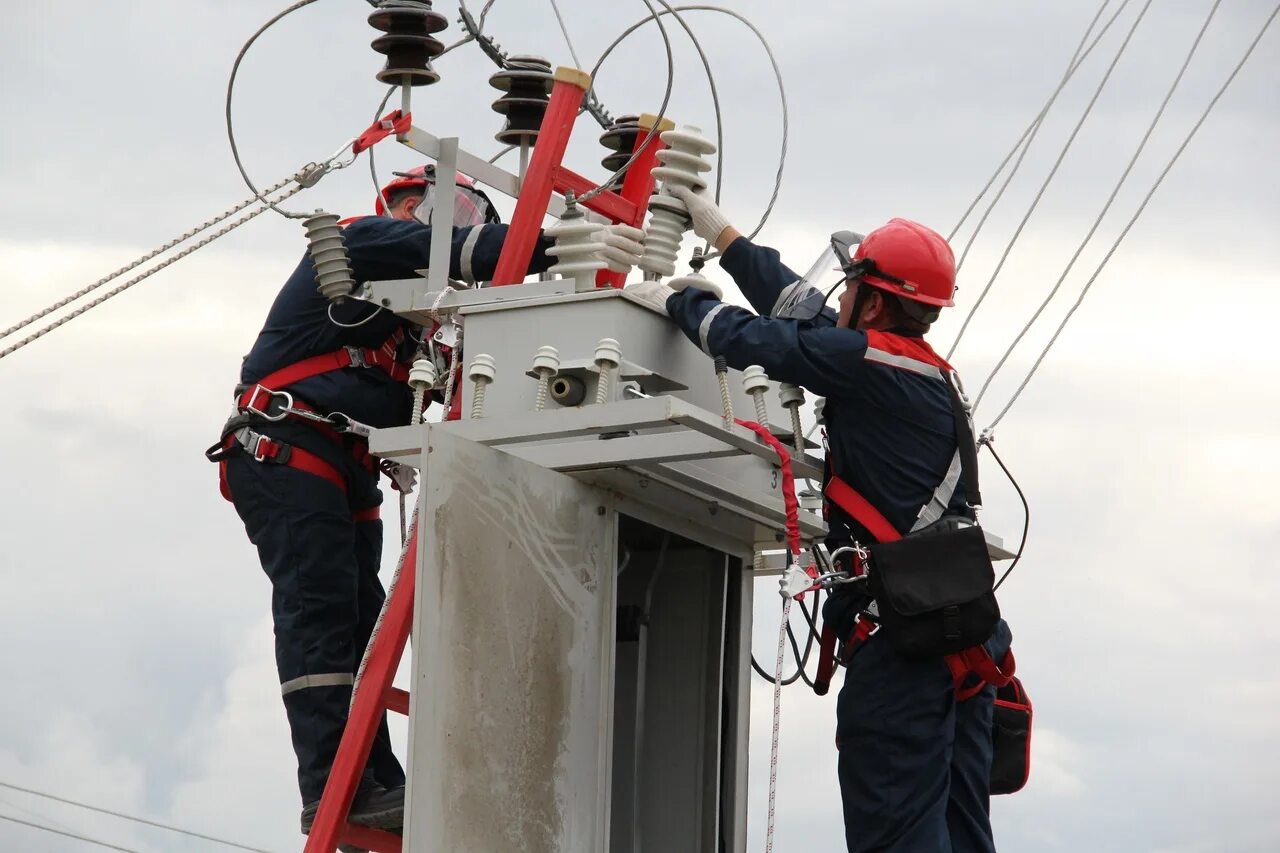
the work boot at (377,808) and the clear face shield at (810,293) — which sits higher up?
the clear face shield at (810,293)

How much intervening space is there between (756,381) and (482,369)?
77 centimetres

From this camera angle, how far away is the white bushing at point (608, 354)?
5.78 m

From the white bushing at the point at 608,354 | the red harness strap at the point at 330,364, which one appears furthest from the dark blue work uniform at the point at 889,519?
the red harness strap at the point at 330,364

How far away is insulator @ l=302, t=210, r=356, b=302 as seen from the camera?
6.84 m

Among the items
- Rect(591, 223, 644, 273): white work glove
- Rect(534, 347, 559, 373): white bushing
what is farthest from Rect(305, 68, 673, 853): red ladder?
Rect(534, 347, 559, 373): white bushing

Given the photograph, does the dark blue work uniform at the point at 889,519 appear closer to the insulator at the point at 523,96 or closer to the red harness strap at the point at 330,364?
the insulator at the point at 523,96

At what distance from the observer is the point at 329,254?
6.87 m

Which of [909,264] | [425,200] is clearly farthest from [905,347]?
[425,200]

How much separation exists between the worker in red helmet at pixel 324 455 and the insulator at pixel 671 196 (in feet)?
1.73

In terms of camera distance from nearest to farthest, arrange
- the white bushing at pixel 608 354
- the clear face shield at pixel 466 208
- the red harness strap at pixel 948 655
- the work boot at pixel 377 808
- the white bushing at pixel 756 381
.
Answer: the white bushing at pixel 608 354, the white bushing at pixel 756 381, the red harness strap at pixel 948 655, the work boot at pixel 377 808, the clear face shield at pixel 466 208

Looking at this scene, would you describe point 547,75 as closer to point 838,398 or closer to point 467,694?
point 838,398

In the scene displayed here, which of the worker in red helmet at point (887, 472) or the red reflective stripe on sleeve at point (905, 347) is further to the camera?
the red reflective stripe on sleeve at point (905, 347)

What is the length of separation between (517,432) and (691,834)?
1.59 m

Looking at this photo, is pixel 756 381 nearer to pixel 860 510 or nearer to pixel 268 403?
pixel 860 510
